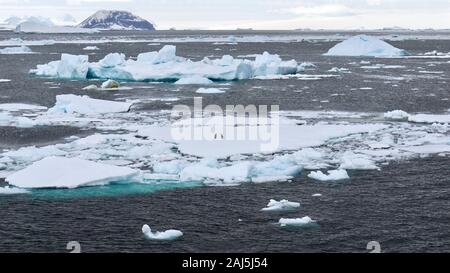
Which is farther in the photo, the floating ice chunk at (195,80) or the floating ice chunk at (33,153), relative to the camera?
the floating ice chunk at (195,80)

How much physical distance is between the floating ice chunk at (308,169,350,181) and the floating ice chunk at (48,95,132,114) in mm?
12929

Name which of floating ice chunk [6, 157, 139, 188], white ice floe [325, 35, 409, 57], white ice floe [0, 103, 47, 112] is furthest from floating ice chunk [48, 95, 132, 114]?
white ice floe [325, 35, 409, 57]

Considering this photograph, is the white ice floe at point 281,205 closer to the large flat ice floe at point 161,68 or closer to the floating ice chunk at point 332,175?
the floating ice chunk at point 332,175

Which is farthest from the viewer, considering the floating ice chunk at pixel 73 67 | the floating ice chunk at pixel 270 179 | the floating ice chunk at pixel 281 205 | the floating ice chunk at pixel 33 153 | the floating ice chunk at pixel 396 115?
the floating ice chunk at pixel 73 67

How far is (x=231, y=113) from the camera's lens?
81.5 feet

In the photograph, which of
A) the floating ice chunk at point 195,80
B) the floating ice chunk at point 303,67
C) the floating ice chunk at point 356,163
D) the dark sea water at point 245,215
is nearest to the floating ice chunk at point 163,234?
the dark sea water at point 245,215

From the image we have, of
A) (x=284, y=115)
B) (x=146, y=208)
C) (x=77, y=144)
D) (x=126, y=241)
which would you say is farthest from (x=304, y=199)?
(x=284, y=115)

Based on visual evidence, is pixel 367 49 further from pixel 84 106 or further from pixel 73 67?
pixel 84 106

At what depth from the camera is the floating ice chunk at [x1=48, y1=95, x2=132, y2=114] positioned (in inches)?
997

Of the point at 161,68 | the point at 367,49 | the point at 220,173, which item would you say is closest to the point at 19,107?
the point at 161,68

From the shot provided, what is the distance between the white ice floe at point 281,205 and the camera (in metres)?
12.1

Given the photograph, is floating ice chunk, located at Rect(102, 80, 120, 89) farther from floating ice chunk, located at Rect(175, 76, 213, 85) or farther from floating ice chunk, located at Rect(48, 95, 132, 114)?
floating ice chunk, located at Rect(48, 95, 132, 114)

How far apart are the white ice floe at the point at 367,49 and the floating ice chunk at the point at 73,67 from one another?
32.2 m

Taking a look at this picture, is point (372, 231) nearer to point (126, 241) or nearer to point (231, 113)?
point (126, 241)
